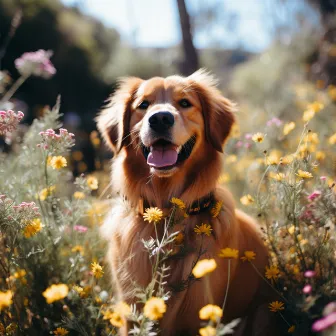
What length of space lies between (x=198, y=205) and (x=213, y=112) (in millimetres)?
796

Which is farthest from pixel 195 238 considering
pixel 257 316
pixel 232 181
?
pixel 232 181

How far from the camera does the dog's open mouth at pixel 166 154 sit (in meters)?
2.66

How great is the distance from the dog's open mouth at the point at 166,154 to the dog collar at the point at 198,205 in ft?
1.03

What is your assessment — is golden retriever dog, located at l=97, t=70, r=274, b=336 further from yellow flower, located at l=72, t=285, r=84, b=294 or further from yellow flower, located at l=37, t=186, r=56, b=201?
yellow flower, located at l=37, t=186, r=56, b=201

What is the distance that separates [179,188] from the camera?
112 inches

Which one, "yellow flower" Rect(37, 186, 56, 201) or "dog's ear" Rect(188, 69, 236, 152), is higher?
"dog's ear" Rect(188, 69, 236, 152)

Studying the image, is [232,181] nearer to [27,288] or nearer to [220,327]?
[27,288]

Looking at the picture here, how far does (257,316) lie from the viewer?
260 cm

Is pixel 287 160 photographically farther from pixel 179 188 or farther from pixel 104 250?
pixel 104 250

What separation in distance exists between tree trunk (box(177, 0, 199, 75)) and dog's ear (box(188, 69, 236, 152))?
340cm

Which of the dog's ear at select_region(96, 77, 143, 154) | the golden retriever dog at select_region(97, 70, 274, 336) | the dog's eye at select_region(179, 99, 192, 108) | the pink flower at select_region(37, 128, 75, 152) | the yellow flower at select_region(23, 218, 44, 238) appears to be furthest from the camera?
the dog's ear at select_region(96, 77, 143, 154)

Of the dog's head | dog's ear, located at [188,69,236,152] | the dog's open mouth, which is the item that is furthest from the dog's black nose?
dog's ear, located at [188,69,236,152]

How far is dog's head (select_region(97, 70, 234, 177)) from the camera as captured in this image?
2.64 meters

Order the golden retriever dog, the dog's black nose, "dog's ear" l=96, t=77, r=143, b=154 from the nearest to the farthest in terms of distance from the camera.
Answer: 1. the golden retriever dog
2. the dog's black nose
3. "dog's ear" l=96, t=77, r=143, b=154
